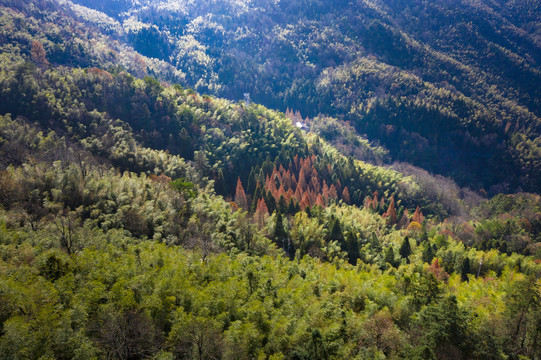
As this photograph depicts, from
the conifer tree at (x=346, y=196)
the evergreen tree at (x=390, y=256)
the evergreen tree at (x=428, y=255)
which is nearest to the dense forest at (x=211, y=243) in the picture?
the evergreen tree at (x=428, y=255)

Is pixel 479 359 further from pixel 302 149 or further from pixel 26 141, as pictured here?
pixel 302 149

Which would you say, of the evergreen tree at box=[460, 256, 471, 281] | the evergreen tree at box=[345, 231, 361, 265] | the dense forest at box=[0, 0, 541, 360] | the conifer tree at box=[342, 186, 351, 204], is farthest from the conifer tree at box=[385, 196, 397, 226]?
the evergreen tree at box=[345, 231, 361, 265]

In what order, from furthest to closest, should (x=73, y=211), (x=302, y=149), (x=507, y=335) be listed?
(x=302, y=149), (x=73, y=211), (x=507, y=335)

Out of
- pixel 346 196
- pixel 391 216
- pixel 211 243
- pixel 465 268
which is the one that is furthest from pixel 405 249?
pixel 346 196

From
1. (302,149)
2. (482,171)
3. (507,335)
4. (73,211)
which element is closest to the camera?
(507,335)

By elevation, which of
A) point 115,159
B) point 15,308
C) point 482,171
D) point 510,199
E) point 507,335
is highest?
point 482,171

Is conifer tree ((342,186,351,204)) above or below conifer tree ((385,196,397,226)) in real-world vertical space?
above

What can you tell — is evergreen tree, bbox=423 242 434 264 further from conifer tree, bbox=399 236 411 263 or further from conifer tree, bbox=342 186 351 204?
conifer tree, bbox=342 186 351 204

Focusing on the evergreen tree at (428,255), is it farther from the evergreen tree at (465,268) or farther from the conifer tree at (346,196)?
the conifer tree at (346,196)

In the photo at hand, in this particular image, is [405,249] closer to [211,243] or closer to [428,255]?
[428,255]

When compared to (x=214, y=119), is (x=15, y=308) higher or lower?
lower

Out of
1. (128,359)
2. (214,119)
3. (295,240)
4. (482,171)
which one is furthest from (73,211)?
(482,171)
